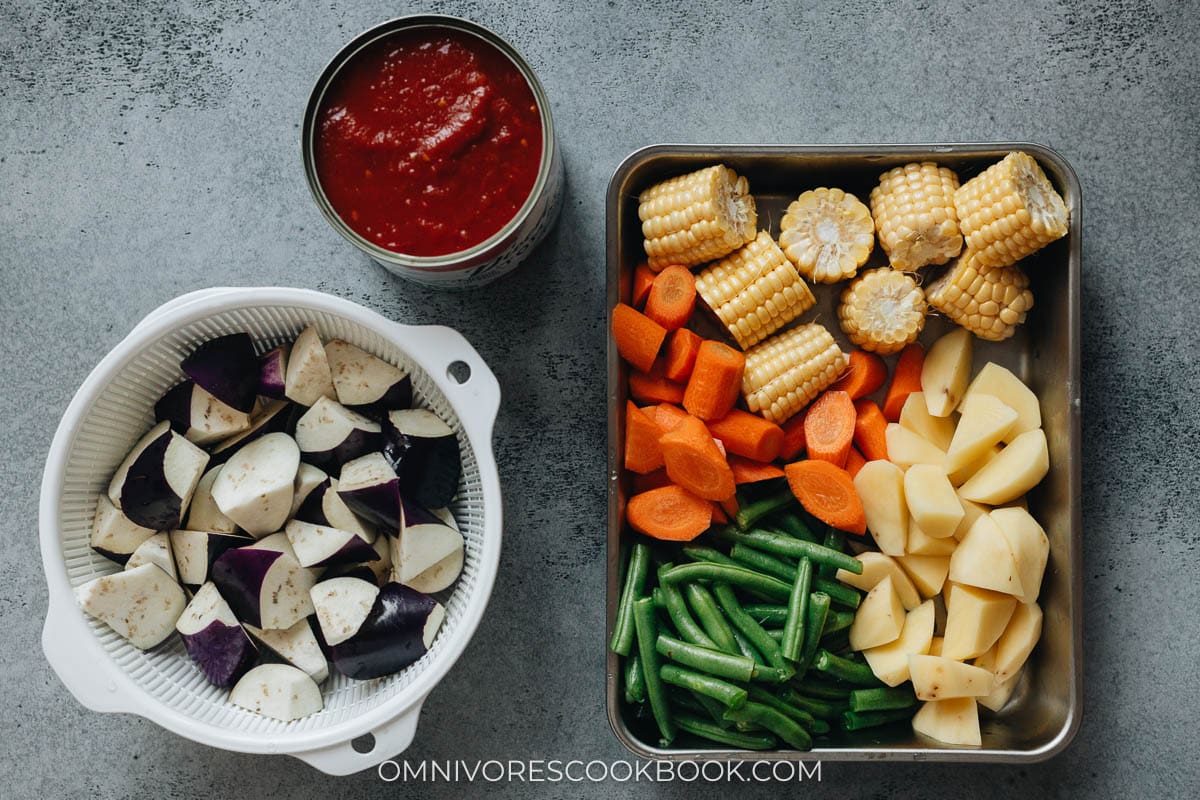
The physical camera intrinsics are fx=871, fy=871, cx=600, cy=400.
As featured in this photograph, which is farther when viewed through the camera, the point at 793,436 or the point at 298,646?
the point at 793,436

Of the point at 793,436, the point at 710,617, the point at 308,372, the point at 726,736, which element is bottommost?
the point at 726,736

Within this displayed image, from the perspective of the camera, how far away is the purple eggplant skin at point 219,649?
6.65 ft

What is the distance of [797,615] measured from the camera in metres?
2.07

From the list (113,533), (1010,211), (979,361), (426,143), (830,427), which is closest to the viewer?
(426,143)

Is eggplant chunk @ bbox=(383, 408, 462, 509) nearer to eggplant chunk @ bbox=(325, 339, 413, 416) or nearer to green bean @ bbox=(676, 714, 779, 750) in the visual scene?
eggplant chunk @ bbox=(325, 339, 413, 416)

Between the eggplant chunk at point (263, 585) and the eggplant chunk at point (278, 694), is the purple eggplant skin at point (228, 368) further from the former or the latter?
the eggplant chunk at point (278, 694)

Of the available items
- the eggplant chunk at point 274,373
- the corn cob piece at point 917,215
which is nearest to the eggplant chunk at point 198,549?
the eggplant chunk at point 274,373

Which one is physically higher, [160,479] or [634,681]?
[160,479]

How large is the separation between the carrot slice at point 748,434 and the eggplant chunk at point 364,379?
768 mm

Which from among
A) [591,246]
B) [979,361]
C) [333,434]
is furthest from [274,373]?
[979,361]

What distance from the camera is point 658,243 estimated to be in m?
2.12

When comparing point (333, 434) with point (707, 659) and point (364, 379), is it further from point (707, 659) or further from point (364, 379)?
point (707, 659)

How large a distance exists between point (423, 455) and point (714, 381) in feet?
2.34

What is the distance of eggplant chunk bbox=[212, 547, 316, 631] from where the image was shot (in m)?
2.01
